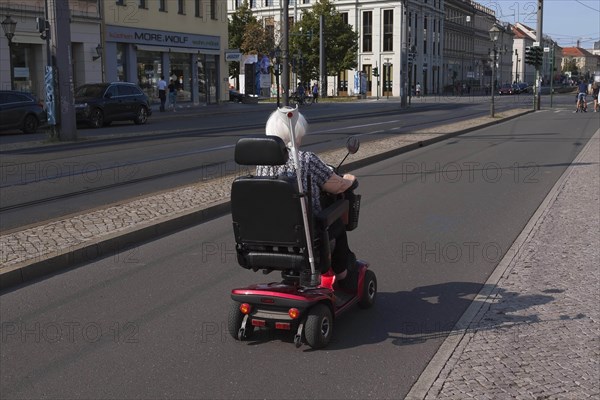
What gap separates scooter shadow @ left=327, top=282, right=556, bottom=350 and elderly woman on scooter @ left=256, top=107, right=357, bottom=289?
0.45 metres

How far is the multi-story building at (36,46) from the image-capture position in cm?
3108

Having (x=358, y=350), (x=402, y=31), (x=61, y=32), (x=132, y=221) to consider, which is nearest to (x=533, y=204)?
(x=132, y=221)

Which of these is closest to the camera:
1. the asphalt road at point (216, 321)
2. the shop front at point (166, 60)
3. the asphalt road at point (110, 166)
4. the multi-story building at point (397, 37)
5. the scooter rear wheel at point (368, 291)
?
the asphalt road at point (216, 321)

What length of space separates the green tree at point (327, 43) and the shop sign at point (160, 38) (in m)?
25.3

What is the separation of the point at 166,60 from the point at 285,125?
3999 cm

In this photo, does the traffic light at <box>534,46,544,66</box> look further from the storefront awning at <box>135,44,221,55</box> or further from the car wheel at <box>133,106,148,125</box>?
the car wheel at <box>133,106,148,125</box>

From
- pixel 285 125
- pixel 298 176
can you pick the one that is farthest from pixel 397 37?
pixel 298 176

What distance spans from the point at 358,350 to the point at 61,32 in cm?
1776

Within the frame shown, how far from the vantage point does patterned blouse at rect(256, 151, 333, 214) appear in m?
4.81

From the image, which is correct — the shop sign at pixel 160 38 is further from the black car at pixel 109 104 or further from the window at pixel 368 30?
the window at pixel 368 30

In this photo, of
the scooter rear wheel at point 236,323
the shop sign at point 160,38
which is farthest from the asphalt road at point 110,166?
the shop sign at point 160,38

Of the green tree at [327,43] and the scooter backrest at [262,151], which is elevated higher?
the green tree at [327,43]

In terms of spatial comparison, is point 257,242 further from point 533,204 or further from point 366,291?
point 533,204

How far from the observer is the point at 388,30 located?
83375mm
